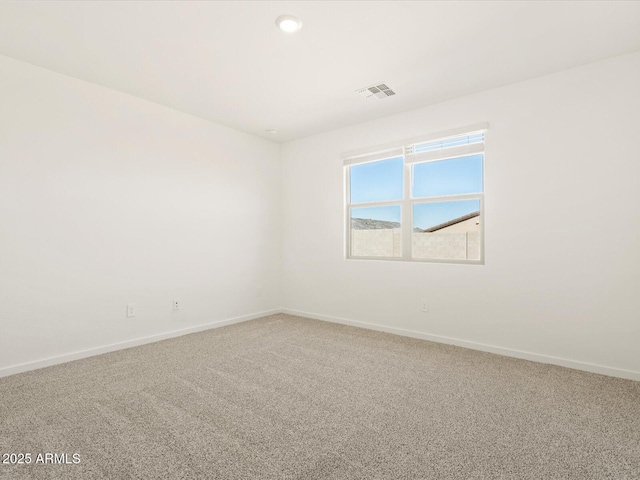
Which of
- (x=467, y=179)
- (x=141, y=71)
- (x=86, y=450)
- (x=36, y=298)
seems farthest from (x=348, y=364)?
(x=141, y=71)

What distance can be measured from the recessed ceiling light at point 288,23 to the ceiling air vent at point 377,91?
3.59 feet

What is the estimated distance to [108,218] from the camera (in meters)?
3.20

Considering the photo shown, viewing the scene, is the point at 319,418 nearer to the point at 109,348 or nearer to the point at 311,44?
the point at 109,348

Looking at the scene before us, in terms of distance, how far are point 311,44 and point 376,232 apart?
2.34 meters

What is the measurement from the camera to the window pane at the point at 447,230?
3441 millimetres

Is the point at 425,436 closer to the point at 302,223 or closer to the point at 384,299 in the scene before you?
the point at 384,299

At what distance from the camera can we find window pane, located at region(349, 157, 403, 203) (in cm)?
402

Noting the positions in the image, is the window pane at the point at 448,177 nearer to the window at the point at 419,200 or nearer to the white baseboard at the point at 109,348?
the window at the point at 419,200

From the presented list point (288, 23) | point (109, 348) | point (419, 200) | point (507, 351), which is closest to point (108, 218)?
point (109, 348)

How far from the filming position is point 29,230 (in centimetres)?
273

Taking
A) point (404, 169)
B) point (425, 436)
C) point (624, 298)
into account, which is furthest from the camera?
point (404, 169)

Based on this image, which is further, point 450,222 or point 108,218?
point 450,222

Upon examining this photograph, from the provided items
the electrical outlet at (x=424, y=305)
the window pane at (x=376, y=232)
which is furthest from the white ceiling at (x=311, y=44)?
the electrical outlet at (x=424, y=305)

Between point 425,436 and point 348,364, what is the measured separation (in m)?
1.13
